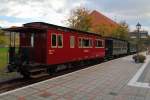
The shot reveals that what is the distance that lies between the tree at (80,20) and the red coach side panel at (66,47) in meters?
30.0

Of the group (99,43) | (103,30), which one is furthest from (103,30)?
(99,43)

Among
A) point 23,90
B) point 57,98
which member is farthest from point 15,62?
point 57,98

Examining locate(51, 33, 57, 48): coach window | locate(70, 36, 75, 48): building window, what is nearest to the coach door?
locate(51, 33, 57, 48): coach window

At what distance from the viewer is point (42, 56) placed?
48.2 ft

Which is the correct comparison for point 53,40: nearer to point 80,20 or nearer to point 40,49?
point 40,49

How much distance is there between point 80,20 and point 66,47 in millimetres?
37701

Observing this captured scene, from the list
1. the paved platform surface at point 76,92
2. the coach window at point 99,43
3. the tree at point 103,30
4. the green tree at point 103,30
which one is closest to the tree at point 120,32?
the tree at point 103,30

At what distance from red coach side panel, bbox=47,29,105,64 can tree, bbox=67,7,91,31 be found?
30.0m

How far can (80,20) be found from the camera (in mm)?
54438

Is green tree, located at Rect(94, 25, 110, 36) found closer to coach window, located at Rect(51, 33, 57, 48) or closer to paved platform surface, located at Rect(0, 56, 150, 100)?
coach window, located at Rect(51, 33, 57, 48)

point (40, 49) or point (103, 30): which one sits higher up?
point (103, 30)

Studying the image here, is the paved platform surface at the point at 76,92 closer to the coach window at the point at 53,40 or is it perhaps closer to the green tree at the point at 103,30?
the coach window at the point at 53,40

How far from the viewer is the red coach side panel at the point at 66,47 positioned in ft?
49.0

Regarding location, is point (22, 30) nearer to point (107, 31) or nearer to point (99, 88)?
point (99, 88)
